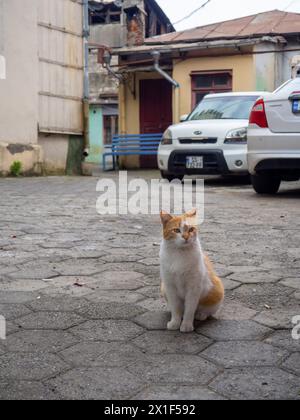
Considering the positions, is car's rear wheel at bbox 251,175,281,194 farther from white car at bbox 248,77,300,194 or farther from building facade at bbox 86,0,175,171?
building facade at bbox 86,0,175,171

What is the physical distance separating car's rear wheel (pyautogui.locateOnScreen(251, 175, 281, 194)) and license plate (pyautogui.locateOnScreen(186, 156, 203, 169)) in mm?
1646

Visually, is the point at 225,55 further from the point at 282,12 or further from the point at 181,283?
the point at 181,283

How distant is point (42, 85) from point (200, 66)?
5513 mm

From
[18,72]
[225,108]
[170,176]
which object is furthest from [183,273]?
[18,72]

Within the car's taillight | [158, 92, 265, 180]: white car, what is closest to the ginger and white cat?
the car's taillight

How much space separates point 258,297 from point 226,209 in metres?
3.40

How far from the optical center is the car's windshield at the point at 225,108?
987cm

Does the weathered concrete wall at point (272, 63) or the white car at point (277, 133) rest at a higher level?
the weathered concrete wall at point (272, 63)

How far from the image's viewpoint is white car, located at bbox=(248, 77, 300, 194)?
21.7ft

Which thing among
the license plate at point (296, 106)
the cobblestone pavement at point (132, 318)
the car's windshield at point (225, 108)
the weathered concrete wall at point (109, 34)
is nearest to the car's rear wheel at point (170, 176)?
the car's windshield at point (225, 108)

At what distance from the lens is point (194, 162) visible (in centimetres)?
921

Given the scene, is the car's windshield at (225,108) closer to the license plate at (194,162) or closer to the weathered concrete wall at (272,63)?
the license plate at (194,162)

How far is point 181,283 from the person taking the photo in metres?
2.32

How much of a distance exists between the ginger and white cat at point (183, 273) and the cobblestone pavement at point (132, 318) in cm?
9
